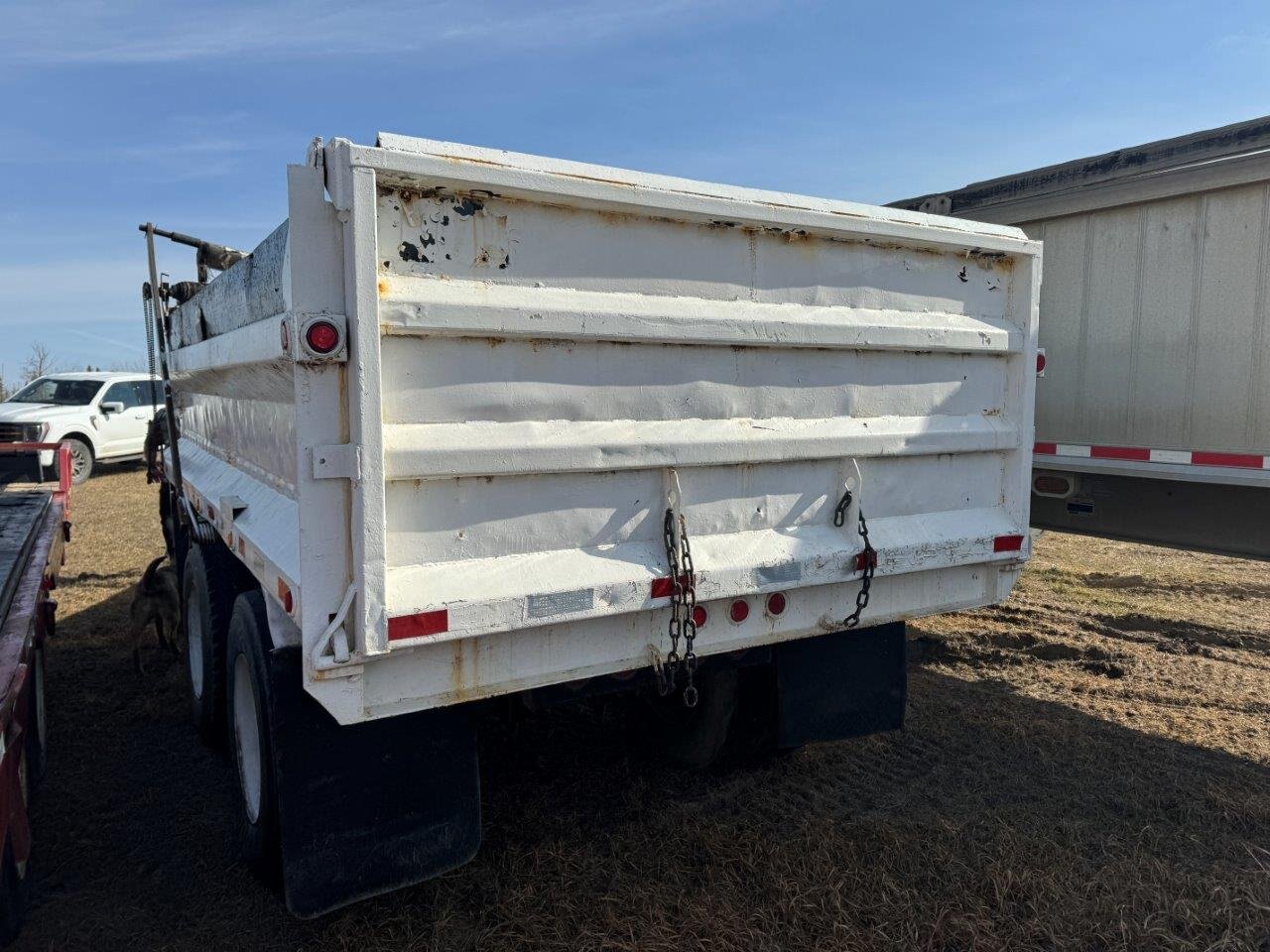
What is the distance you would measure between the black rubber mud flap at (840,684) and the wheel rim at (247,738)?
188 cm

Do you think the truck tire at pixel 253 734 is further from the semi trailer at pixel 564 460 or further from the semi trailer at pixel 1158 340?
the semi trailer at pixel 1158 340

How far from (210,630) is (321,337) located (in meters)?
2.39

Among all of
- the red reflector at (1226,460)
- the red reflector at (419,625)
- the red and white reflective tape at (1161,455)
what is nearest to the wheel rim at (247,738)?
the red reflector at (419,625)

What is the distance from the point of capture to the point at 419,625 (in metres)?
2.37

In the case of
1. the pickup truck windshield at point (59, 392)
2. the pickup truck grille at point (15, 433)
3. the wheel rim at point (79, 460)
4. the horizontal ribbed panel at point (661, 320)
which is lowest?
the wheel rim at point (79, 460)

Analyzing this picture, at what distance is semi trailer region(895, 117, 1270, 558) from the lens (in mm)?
4340

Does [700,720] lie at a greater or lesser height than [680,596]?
lesser

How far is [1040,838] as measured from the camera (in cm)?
341

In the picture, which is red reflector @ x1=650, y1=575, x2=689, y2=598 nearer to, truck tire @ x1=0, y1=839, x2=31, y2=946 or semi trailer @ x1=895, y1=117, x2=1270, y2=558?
truck tire @ x1=0, y1=839, x2=31, y2=946

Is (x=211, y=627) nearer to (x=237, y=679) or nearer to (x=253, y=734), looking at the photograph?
(x=237, y=679)

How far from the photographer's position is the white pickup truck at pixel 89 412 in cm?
1440

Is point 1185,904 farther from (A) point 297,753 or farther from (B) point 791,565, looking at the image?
(A) point 297,753

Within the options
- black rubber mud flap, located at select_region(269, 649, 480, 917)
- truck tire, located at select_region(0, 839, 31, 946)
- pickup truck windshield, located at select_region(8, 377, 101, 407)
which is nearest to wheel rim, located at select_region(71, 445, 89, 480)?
pickup truck windshield, located at select_region(8, 377, 101, 407)

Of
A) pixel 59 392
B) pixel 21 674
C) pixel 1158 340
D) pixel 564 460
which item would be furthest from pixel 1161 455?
pixel 59 392
